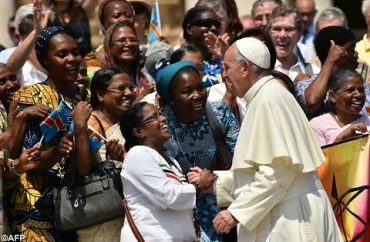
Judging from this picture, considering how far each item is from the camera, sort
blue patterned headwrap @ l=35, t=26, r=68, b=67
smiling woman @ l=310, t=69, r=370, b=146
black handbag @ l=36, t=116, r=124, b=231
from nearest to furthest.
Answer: black handbag @ l=36, t=116, r=124, b=231, blue patterned headwrap @ l=35, t=26, r=68, b=67, smiling woman @ l=310, t=69, r=370, b=146

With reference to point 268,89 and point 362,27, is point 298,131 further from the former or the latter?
point 362,27

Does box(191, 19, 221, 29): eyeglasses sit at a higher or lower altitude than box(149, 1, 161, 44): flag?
higher

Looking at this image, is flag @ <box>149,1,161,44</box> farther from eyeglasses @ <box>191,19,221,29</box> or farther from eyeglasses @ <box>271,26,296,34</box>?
eyeglasses @ <box>271,26,296,34</box>

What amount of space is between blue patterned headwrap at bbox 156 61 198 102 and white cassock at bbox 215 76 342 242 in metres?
1.11

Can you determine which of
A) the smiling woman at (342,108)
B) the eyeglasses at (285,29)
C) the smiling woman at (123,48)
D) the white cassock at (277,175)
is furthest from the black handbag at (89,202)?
the eyeglasses at (285,29)

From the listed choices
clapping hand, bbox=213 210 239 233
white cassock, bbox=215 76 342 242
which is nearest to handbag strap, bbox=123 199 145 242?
clapping hand, bbox=213 210 239 233

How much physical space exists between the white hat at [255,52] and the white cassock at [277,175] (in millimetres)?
122

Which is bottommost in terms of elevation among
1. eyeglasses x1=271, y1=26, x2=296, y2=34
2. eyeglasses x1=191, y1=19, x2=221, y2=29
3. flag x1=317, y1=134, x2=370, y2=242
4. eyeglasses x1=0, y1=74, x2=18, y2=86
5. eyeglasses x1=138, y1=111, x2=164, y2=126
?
flag x1=317, y1=134, x2=370, y2=242

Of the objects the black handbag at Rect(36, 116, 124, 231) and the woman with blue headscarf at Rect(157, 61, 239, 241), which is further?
the woman with blue headscarf at Rect(157, 61, 239, 241)

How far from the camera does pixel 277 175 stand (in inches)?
344

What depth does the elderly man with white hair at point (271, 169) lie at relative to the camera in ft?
28.7

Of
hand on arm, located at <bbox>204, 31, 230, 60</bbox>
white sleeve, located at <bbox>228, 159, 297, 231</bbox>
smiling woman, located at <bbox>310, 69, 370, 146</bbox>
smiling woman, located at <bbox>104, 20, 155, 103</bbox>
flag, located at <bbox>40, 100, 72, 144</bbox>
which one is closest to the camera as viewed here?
white sleeve, located at <bbox>228, 159, 297, 231</bbox>

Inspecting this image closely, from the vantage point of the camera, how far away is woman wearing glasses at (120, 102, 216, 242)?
356 inches

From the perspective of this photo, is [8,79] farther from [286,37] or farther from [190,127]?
[286,37]
